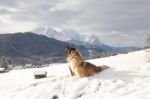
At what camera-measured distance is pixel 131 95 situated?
502 inches

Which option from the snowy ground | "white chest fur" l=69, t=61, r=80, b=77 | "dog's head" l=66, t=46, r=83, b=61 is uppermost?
"dog's head" l=66, t=46, r=83, b=61

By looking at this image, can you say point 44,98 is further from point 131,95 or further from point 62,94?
point 131,95

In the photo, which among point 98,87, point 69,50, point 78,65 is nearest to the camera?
point 98,87

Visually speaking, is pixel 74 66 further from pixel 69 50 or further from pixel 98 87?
pixel 98 87

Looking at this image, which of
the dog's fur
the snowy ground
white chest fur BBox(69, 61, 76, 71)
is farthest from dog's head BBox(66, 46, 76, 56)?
the snowy ground

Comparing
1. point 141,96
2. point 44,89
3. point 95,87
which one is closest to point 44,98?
point 44,89

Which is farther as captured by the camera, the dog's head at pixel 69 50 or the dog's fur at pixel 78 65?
the dog's head at pixel 69 50

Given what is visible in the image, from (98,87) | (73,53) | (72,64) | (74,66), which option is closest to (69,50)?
(73,53)

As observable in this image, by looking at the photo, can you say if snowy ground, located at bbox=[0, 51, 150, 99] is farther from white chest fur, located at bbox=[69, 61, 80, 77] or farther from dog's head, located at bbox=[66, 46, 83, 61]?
dog's head, located at bbox=[66, 46, 83, 61]

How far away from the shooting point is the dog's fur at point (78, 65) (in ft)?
53.0

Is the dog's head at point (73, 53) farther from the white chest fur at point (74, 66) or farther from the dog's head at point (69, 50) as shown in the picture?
the white chest fur at point (74, 66)

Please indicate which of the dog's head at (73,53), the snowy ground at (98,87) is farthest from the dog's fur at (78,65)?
the snowy ground at (98,87)

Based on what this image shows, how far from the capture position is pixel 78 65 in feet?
53.6

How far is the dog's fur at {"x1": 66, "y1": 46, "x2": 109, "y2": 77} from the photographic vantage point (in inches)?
635
